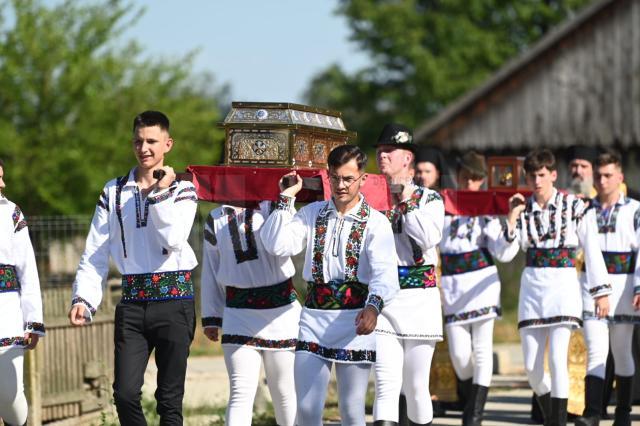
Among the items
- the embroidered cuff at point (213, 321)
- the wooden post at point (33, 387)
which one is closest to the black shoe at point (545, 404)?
the embroidered cuff at point (213, 321)

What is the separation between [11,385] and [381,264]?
246cm

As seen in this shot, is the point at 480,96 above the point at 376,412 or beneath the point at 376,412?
above

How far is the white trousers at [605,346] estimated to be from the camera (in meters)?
10.8

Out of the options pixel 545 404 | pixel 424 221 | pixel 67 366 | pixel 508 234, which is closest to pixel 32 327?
pixel 424 221

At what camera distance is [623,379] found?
10.9 m

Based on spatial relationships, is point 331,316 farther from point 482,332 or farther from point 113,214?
point 482,332

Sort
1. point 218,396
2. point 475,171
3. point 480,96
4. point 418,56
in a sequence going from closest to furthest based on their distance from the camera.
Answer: point 475,171
point 218,396
point 480,96
point 418,56

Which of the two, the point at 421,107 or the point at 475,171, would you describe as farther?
the point at 421,107

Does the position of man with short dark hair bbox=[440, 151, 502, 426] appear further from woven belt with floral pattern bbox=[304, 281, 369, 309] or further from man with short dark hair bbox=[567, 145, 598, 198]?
woven belt with floral pattern bbox=[304, 281, 369, 309]

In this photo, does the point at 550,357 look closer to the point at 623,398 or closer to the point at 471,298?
the point at 623,398

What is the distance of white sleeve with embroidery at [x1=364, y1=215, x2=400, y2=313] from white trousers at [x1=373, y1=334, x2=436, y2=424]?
1380 mm

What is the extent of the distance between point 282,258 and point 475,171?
→ 364 centimetres

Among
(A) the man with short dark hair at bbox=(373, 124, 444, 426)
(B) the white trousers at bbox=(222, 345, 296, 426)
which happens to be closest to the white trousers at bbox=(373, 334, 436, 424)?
(A) the man with short dark hair at bbox=(373, 124, 444, 426)

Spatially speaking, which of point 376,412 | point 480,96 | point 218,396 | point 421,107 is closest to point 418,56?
point 421,107
